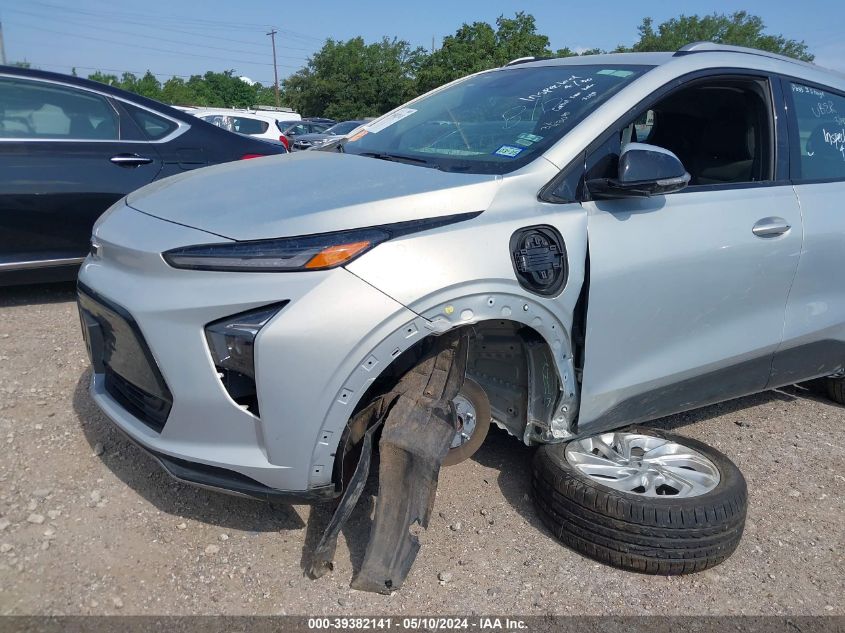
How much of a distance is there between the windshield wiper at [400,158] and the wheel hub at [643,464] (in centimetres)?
128

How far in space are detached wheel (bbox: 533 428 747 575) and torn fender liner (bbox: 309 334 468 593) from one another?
0.56 m

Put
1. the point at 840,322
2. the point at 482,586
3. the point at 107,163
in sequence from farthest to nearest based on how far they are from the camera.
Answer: the point at 107,163
the point at 840,322
the point at 482,586

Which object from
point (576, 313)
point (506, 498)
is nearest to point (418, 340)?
point (576, 313)

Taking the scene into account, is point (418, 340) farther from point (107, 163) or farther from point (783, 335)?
point (107, 163)

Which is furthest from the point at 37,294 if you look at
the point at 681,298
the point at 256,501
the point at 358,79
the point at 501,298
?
the point at 358,79

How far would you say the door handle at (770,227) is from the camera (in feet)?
9.39

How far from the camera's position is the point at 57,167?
445 cm

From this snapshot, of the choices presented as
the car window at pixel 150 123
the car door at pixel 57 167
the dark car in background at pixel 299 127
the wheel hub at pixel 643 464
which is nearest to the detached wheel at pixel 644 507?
the wheel hub at pixel 643 464

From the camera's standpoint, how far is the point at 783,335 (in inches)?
123

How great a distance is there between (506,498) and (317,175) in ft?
4.93

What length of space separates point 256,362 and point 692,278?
168 centimetres

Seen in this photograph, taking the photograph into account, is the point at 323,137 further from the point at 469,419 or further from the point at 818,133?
the point at 469,419

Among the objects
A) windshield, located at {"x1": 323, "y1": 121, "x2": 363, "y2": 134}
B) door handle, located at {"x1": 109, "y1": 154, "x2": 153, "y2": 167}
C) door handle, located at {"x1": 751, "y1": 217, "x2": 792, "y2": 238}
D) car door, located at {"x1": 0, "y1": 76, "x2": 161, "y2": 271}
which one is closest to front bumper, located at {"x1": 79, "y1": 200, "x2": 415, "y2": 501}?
door handle, located at {"x1": 751, "y1": 217, "x2": 792, "y2": 238}

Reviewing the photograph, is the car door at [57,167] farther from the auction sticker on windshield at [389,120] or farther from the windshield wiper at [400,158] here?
the windshield wiper at [400,158]
